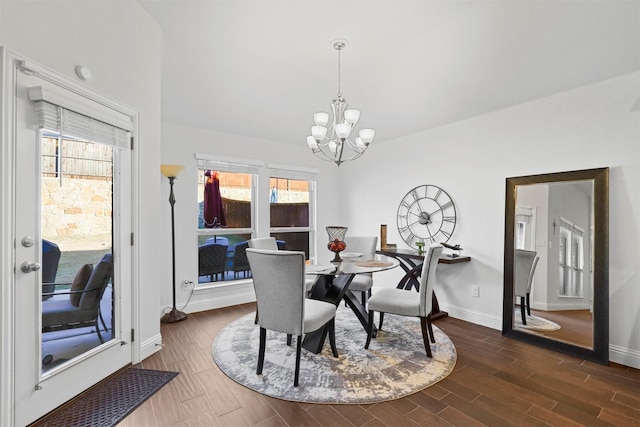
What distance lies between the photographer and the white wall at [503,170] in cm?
244

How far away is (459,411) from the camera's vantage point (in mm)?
1838

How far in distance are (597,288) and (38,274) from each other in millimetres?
4247

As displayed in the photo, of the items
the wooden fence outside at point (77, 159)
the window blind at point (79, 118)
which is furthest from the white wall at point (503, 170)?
the wooden fence outside at point (77, 159)

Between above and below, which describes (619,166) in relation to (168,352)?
above

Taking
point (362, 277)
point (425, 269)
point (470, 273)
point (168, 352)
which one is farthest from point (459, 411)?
point (168, 352)

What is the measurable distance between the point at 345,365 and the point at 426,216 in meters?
2.40

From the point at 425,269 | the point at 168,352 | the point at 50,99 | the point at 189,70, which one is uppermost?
the point at 189,70

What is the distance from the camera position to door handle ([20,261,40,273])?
1609 mm

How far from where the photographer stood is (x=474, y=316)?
3439 mm

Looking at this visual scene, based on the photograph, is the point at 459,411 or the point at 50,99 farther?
the point at 459,411

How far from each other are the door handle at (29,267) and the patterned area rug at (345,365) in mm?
1464

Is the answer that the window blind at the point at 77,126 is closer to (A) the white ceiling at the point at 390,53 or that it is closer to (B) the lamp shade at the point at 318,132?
(A) the white ceiling at the point at 390,53

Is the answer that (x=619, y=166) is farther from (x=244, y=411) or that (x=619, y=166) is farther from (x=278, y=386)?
(x=244, y=411)

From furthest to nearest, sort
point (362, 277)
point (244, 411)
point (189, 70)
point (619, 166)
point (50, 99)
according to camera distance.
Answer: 1. point (362, 277)
2. point (189, 70)
3. point (619, 166)
4. point (244, 411)
5. point (50, 99)
